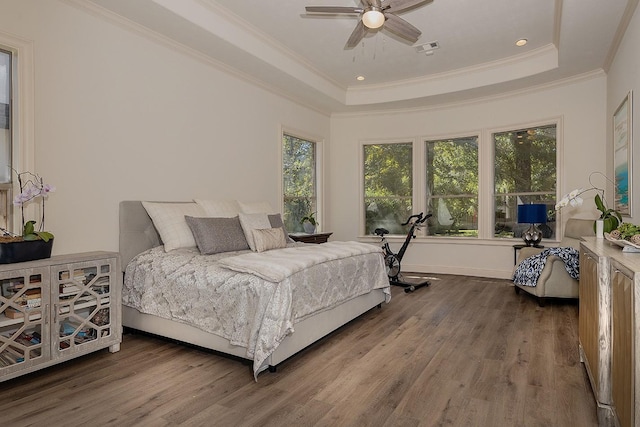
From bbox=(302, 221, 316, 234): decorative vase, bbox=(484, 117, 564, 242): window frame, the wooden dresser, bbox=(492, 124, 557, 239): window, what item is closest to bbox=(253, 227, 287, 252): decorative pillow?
bbox=(302, 221, 316, 234): decorative vase

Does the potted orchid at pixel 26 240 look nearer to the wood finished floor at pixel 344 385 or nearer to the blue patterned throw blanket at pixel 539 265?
the wood finished floor at pixel 344 385

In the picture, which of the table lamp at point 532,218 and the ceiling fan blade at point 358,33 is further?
the table lamp at point 532,218

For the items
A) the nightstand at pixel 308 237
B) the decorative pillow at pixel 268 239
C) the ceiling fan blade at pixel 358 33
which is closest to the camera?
the ceiling fan blade at pixel 358 33

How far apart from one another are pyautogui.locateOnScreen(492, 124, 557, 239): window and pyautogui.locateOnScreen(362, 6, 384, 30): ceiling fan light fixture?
369 centimetres

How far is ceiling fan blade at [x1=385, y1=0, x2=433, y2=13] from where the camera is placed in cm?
306

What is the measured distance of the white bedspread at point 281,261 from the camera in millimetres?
2609

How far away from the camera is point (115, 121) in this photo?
3537mm

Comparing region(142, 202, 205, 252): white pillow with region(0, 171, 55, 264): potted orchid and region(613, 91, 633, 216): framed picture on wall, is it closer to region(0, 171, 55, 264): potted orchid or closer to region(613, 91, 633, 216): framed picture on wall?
region(0, 171, 55, 264): potted orchid

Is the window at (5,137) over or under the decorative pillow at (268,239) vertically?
over

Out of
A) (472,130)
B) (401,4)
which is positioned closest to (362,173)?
(472,130)

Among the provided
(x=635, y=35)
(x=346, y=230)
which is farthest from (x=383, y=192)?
(x=635, y=35)

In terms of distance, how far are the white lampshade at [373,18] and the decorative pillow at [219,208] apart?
90.7 inches

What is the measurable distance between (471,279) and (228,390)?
4.58 meters

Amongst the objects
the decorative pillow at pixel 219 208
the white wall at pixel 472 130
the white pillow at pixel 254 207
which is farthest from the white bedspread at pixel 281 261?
the white wall at pixel 472 130
